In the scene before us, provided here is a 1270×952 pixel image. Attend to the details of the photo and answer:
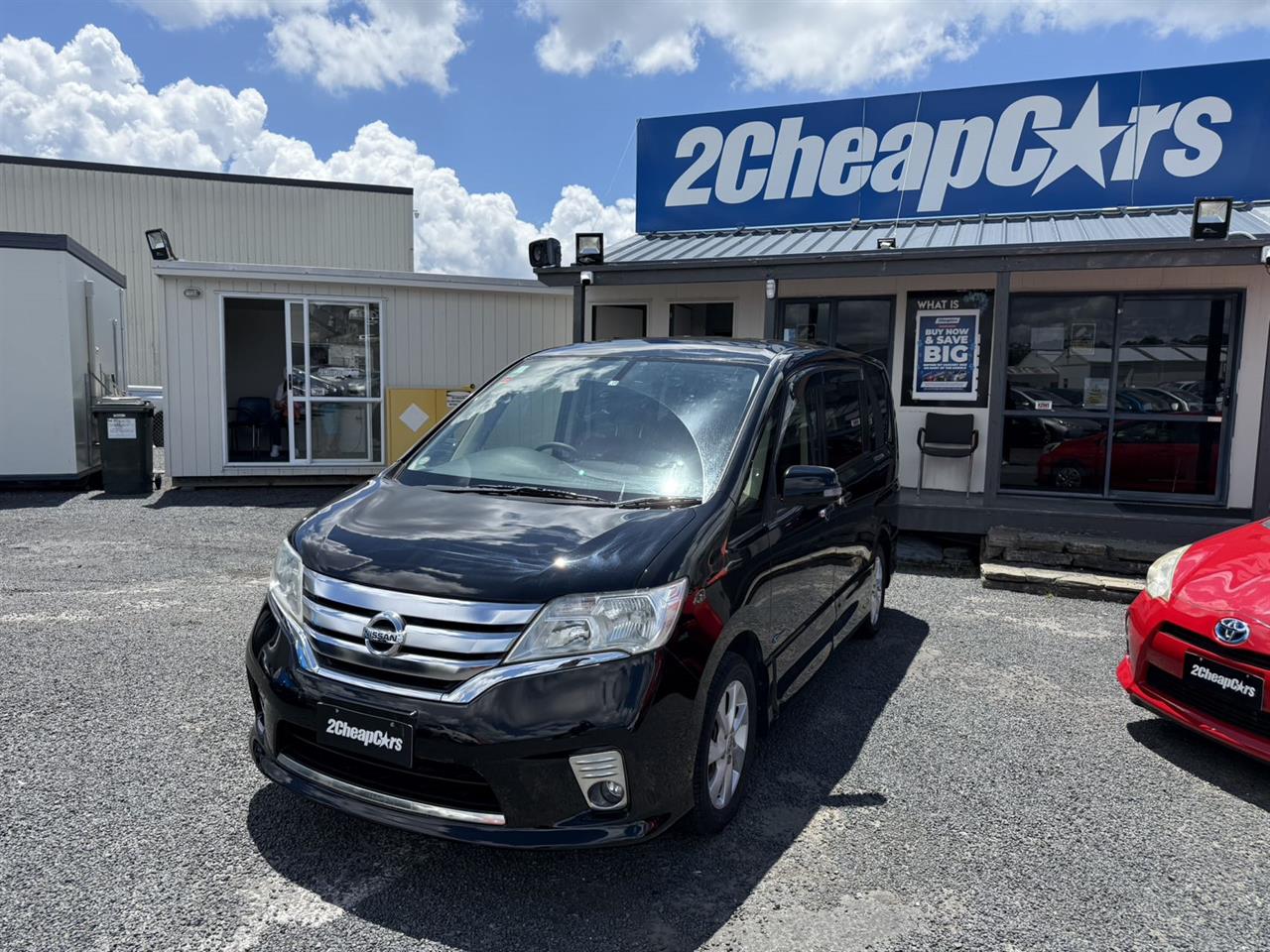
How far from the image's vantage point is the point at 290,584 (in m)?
2.98

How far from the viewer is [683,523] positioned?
→ 2.97m

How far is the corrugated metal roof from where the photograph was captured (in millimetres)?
8117

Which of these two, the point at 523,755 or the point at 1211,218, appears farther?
the point at 1211,218

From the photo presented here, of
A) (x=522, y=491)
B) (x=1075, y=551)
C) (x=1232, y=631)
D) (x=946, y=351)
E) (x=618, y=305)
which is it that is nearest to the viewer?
(x=522, y=491)

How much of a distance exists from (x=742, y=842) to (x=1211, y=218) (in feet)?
21.9

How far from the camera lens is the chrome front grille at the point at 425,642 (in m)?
2.58

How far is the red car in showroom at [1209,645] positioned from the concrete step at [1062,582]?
2.63m

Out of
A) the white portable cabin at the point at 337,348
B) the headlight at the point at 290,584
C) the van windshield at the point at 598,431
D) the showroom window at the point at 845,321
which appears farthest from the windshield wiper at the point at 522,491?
the white portable cabin at the point at 337,348

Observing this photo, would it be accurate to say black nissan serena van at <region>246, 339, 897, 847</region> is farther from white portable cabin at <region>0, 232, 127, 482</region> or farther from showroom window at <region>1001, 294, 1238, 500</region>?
white portable cabin at <region>0, 232, 127, 482</region>

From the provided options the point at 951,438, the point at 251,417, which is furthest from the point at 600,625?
the point at 251,417

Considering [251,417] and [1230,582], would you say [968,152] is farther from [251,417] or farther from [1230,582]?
[251,417]

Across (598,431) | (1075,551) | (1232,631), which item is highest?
(598,431)

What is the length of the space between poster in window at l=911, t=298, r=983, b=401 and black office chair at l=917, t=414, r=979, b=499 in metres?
0.30

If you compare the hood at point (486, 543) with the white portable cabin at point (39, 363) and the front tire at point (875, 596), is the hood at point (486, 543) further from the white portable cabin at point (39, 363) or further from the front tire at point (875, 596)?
the white portable cabin at point (39, 363)
